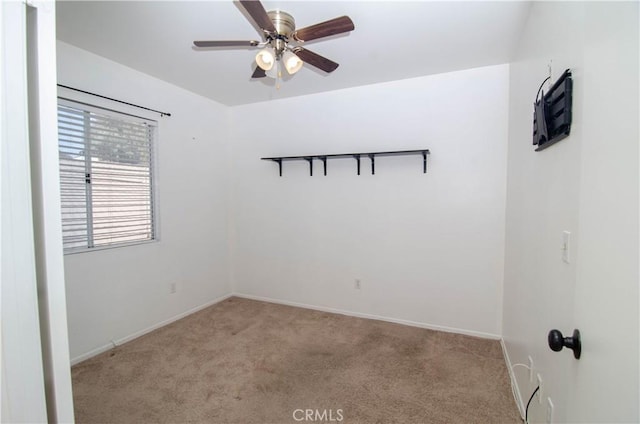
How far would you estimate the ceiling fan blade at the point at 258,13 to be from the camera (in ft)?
4.38

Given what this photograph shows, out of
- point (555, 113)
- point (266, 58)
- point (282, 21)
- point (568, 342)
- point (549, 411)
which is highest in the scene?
point (282, 21)

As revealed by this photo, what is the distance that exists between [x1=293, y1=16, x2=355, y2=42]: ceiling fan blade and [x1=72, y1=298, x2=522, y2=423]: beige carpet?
2.29m

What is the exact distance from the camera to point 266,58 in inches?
67.6

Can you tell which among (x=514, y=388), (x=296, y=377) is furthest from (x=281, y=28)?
(x=514, y=388)

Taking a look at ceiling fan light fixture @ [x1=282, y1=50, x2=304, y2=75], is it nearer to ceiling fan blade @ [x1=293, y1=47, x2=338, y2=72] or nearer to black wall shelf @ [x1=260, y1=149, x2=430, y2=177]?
ceiling fan blade @ [x1=293, y1=47, x2=338, y2=72]

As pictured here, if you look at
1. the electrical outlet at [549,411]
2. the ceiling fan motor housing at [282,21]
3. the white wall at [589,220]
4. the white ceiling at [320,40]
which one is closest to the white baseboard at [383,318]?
the white wall at [589,220]

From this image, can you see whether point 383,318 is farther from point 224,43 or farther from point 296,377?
point 224,43

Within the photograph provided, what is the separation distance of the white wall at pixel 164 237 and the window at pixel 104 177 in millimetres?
109

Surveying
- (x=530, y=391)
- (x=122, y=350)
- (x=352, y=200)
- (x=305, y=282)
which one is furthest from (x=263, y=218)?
(x=530, y=391)

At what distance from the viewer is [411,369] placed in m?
2.29

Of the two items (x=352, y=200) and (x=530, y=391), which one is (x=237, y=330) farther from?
(x=530, y=391)

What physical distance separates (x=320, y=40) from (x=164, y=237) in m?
2.49

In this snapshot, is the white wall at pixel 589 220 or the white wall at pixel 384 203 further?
the white wall at pixel 384 203

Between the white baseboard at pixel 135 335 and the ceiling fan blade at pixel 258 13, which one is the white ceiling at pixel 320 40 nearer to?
the ceiling fan blade at pixel 258 13
